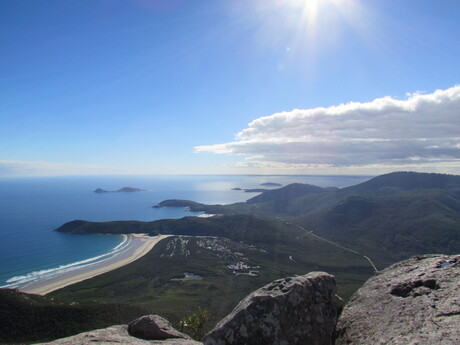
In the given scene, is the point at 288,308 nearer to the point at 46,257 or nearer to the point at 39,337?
the point at 39,337

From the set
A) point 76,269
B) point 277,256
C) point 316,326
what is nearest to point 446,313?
point 316,326

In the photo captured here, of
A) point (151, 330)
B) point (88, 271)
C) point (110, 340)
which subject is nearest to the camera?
point (110, 340)

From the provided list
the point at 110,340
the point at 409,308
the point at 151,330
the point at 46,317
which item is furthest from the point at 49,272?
the point at 409,308

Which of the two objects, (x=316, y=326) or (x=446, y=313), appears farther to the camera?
(x=316, y=326)

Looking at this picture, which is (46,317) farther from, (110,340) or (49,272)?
(49,272)

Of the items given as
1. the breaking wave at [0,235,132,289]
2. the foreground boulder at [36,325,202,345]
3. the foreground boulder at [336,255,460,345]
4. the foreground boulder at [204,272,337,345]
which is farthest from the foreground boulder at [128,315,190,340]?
the breaking wave at [0,235,132,289]

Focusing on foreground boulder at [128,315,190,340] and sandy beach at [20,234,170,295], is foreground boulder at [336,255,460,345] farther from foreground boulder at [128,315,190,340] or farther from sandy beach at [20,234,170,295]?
sandy beach at [20,234,170,295]

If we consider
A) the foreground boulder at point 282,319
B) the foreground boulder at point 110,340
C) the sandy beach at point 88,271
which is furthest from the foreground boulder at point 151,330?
the sandy beach at point 88,271
